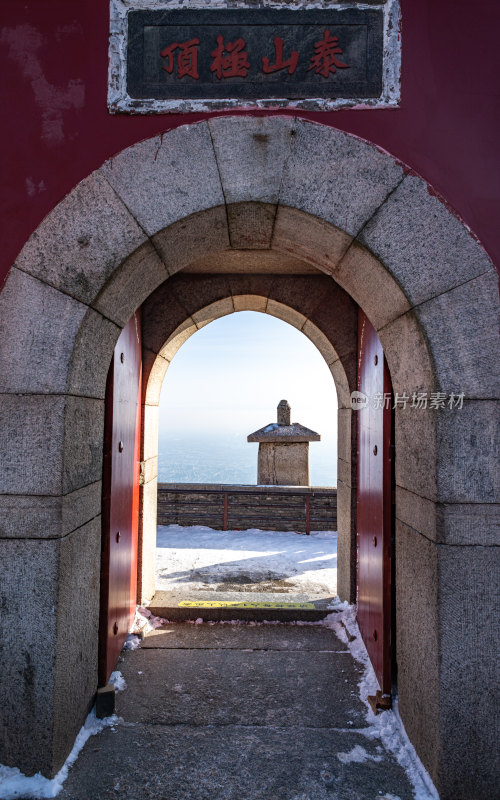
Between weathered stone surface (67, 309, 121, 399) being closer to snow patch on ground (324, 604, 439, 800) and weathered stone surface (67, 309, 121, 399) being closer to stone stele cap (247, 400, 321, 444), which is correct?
snow patch on ground (324, 604, 439, 800)

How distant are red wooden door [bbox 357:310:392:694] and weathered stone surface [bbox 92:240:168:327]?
1807 mm

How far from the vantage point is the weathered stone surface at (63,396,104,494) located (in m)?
2.70

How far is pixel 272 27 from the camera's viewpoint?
282 cm

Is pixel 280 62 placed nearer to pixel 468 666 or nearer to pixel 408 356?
pixel 408 356

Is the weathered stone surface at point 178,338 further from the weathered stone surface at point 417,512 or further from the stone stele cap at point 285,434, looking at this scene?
the stone stele cap at point 285,434

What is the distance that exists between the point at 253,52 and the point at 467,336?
214 centimetres

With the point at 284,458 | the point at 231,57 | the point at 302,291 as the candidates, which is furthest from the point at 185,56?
the point at 284,458

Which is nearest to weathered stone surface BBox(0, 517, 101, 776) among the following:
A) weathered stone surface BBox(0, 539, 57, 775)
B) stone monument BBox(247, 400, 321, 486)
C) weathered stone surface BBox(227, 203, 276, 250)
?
weathered stone surface BBox(0, 539, 57, 775)

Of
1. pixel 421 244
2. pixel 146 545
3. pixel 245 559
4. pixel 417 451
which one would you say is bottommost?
pixel 245 559

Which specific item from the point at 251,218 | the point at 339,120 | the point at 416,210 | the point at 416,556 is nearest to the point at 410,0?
the point at 339,120

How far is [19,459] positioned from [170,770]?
1965mm

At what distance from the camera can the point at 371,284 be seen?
302cm

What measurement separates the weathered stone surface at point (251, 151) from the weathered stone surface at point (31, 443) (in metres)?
1.67

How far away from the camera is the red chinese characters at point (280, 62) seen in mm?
2812
